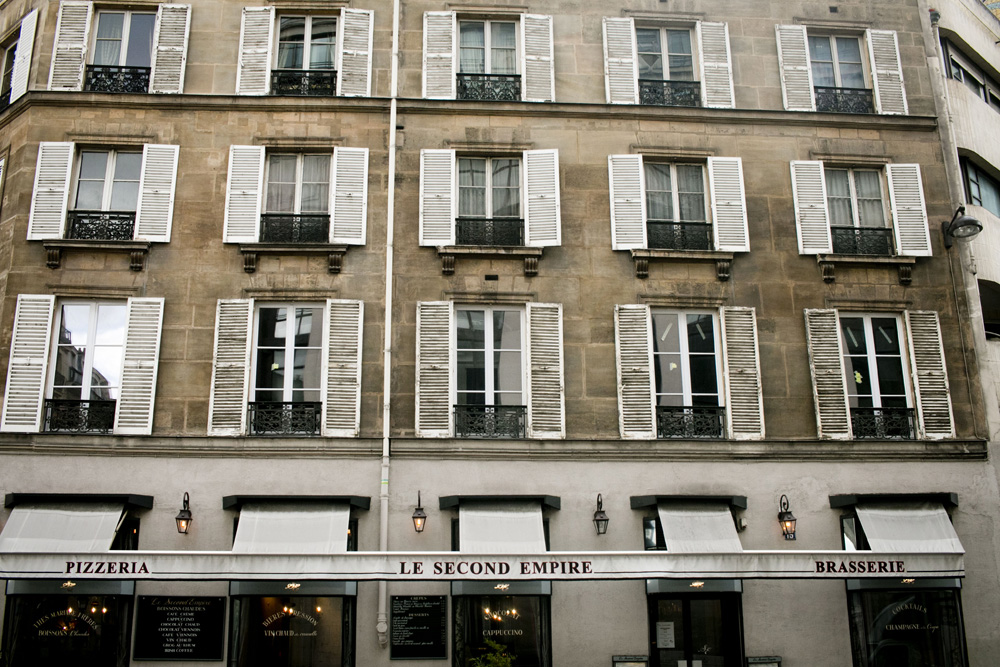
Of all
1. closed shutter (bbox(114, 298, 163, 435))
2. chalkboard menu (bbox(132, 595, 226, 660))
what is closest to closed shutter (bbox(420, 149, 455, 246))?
closed shutter (bbox(114, 298, 163, 435))

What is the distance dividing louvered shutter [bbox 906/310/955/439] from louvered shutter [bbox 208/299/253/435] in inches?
459

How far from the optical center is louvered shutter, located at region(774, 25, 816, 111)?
56.0 feet

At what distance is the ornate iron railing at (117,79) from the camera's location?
16406 mm

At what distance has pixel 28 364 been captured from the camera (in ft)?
48.4

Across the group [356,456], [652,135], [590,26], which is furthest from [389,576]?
[590,26]

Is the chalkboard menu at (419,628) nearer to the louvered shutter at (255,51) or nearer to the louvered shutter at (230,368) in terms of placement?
the louvered shutter at (230,368)

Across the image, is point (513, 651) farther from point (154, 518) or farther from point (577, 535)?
point (154, 518)

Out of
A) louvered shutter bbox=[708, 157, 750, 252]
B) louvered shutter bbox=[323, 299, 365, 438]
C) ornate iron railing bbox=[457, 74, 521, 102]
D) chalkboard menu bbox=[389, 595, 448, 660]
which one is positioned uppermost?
ornate iron railing bbox=[457, 74, 521, 102]

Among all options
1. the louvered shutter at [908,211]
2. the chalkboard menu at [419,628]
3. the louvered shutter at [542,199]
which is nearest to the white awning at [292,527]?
the chalkboard menu at [419,628]

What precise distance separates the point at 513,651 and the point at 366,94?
33.2ft

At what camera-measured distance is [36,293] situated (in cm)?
1516

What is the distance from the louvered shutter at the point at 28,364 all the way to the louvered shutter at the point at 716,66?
12.5 m

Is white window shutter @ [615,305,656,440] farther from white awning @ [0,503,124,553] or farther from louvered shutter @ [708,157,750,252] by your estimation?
white awning @ [0,503,124,553]

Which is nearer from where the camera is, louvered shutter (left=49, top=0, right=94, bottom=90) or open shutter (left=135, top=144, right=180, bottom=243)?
open shutter (left=135, top=144, right=180, bottom=243)
